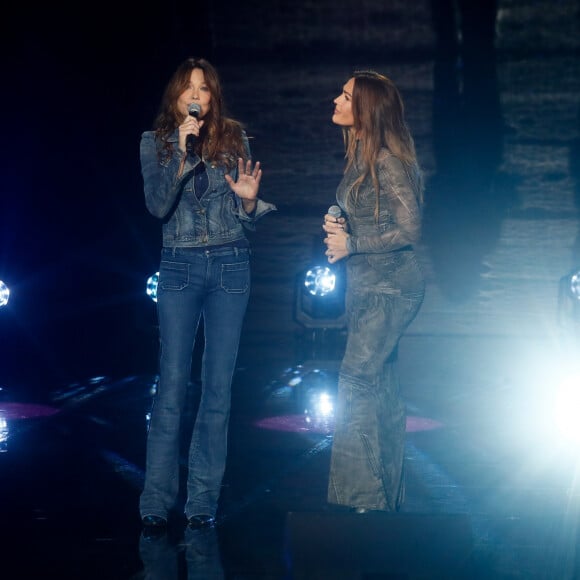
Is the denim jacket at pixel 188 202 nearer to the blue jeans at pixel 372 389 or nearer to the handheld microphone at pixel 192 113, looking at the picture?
the handheld microphone at pixel 192 113

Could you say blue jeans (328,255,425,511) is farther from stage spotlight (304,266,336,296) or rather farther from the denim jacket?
stage spotlight (304,266,336,296)

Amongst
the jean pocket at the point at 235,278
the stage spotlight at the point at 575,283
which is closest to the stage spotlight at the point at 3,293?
the jean pocket at the point at 235,278

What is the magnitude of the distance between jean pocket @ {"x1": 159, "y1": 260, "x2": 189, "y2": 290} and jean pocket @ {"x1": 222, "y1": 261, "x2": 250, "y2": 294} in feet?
0.41

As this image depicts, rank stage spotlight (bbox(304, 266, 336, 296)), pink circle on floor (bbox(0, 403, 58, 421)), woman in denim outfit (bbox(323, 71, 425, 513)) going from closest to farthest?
woman in denim outfit (bbox(323, 71, 425, 513)) < pink circle on floor (bbox(0, 403, 58, 421)) < stage spotlight (bbox(304, 266, 336, 296))

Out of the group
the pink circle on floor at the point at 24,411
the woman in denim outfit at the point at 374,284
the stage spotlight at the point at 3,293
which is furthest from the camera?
the stage spotlight at the point at 3,293

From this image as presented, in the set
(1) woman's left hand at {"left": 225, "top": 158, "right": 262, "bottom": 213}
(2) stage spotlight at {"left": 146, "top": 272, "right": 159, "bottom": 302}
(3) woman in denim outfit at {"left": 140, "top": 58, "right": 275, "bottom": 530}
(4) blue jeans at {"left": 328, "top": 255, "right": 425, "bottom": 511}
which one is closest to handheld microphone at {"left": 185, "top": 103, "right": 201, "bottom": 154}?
(3) woman in denim outfit at {"left": 140, "top": 58, "right": 275, "bottom": 530}

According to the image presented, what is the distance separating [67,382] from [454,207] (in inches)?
150

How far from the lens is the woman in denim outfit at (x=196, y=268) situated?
3062 mm

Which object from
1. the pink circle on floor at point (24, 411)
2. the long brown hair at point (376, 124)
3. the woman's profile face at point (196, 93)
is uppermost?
the woman's profile face at point (196, 93)

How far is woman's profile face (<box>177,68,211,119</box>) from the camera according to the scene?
10.0ft

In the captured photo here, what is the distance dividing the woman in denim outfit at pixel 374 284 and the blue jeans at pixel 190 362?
38 centimetres

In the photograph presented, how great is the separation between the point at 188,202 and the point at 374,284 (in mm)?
670

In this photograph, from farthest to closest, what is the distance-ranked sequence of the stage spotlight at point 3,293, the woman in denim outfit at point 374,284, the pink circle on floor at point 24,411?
1. the stage spotlight at point 3,293
2. the pink circle on floor at point 24,411
3. the woman in denim outfit at point 374,284

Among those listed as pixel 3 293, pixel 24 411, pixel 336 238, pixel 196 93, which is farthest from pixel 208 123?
pixel 3 293
